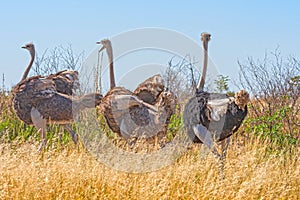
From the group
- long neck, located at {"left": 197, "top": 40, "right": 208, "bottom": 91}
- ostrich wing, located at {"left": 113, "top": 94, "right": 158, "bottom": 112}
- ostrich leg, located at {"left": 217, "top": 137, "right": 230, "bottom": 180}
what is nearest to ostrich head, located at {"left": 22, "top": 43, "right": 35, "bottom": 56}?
long neck, located at {"left": 197, "top": 40, "right": 208, "bottom": 91}

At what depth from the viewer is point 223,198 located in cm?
386

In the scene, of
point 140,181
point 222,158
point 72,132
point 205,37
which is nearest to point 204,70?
point 205,37

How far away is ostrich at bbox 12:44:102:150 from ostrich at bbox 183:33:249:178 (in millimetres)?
1392

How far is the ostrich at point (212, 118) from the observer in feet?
16.9

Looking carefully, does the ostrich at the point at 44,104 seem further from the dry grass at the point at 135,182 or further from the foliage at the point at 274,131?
the foliage at the point at 274,131

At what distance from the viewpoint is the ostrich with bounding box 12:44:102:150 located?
20.7 feet

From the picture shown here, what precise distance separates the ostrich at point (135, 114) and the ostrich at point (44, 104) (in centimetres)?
74

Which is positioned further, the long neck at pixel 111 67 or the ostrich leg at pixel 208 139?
the long neck at pixel 111 67

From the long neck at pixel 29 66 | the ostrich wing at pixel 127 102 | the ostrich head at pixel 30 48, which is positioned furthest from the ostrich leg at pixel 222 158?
the ostrich head at pixel 30 48

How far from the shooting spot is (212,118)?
5.24 metres

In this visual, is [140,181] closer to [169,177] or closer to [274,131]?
[169,177]

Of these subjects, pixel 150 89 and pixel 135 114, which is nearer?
pixel 135 114

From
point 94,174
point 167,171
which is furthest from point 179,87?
point 94,174

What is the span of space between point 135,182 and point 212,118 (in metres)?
1.39
